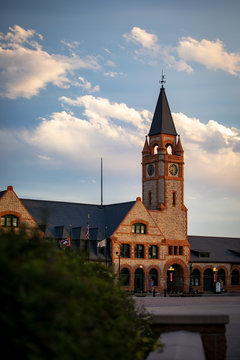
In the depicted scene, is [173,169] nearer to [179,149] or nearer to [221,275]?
[179,149]

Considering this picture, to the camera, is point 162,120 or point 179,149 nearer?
point 179,149

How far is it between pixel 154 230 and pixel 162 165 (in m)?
9.90

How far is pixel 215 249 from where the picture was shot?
81.1 meters

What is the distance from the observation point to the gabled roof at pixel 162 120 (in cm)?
7669

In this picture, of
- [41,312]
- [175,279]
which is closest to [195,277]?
[175,279]

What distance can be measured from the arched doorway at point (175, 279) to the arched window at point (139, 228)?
7.51 metres

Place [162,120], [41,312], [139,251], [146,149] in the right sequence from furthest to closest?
[146,149], [162,120], [139,251], [41,312]

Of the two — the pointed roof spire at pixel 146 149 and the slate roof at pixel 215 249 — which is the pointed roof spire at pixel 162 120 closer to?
the pointed roof spire at pixel 146 149

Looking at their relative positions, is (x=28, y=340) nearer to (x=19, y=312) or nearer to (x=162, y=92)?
(x=19, y=312)

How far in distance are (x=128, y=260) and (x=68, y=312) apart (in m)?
61.3

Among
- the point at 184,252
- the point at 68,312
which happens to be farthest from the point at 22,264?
→ the point at 184,252

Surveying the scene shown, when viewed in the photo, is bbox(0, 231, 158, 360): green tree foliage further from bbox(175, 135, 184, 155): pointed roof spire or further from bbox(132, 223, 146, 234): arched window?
bbox(175, 135, 184, 155): pointed roof spire

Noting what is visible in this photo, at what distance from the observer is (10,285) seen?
5641 millimetres

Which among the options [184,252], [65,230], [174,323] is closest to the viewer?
[174,323]
